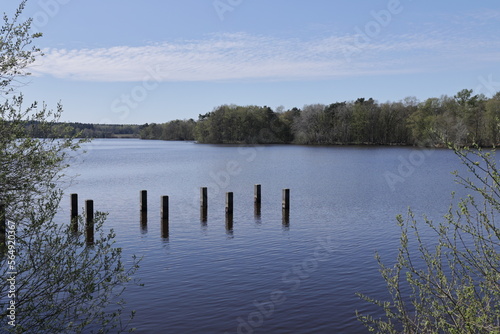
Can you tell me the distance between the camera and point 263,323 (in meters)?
12.3

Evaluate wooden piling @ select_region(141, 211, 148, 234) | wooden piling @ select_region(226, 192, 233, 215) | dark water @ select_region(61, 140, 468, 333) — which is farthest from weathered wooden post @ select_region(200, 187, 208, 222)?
wooden piling @ select_region(141, 211, 148, 234)


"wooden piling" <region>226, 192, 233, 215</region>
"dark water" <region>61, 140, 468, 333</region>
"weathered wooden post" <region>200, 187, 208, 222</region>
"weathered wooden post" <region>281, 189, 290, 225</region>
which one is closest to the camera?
"dark water" <region>61, 140, 468, 333</region>

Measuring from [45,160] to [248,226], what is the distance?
664 inches

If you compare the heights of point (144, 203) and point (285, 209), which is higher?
point (144, 203)

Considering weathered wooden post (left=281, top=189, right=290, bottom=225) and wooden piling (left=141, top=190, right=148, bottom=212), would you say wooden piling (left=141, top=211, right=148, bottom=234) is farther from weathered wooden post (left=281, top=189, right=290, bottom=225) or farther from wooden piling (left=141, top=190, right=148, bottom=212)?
weathered wooden post (left=281, top=189, right=290, bottom=225)

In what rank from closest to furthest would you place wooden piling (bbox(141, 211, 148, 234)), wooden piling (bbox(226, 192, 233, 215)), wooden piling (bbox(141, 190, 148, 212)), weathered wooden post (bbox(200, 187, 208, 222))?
wooden piling (bbox(141, 211, 148, 234))
weathered wooden post (bbox(200, 187, 208, 222))
wooden piling (bbox(141, 190, 148, 212))
wooden piling (bbox(226, 192, 233, 215))

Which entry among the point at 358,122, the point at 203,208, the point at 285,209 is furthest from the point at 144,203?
the point at 358,122

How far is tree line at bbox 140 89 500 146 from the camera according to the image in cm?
11950

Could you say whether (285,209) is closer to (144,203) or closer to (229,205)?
(229,205)

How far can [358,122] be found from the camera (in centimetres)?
14175

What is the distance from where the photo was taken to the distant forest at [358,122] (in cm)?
11862

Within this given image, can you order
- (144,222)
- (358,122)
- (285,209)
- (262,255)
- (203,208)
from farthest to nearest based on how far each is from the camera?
1. (358,122)
2. (285,209)
3. (203,208)
4. (144,222)
5. (262,255)

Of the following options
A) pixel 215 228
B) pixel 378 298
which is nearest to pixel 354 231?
pixel 215 228

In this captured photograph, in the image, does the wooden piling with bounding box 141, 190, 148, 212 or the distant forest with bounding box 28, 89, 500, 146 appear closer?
the wooden piling with bounding box 141, 190, 148, 212
